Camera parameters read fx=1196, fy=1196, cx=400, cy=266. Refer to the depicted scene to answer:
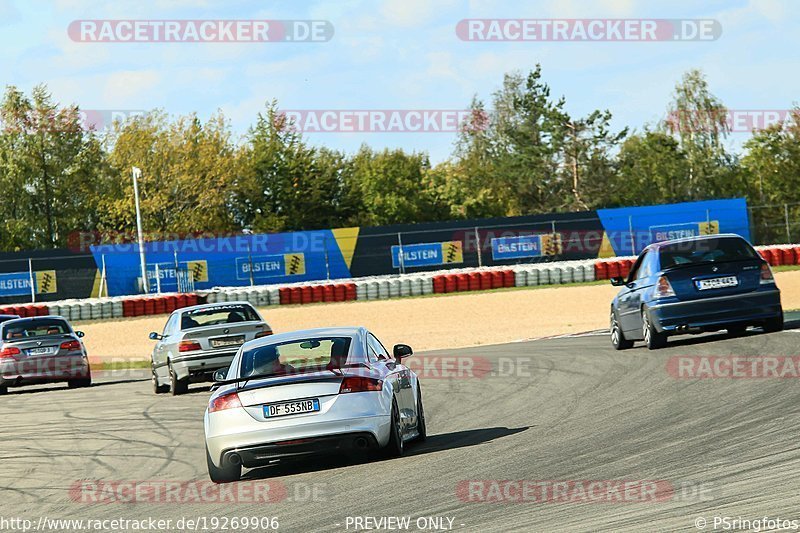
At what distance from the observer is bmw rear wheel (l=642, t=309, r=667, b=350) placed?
17.6 metres

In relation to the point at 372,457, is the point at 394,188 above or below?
above

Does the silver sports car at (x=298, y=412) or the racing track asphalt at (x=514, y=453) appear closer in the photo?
the racing track asphalt at (x=514, y=453)

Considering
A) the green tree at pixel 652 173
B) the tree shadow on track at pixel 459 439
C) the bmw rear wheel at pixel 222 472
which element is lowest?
the tree shadow on track at pixel 459 439

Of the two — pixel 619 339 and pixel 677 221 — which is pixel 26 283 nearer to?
pixel 677 221

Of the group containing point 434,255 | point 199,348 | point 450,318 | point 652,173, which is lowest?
point 450,318

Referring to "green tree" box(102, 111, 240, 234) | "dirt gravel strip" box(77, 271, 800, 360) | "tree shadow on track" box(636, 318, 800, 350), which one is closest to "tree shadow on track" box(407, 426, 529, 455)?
"tree shadow on track" box(636, 318, 800, 350)

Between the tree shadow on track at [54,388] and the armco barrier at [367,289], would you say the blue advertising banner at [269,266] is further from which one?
the tree shadow on track at [54,388]

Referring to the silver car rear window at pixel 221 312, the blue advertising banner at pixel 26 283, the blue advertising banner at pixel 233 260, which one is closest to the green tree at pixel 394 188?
the blue advertising banner at pixel 233 260

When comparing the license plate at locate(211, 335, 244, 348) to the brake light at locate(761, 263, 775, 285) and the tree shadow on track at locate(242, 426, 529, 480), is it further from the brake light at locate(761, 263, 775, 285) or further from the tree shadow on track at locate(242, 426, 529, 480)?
the brake light at locate(761, 263, 775, 285)

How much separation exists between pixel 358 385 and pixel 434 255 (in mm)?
38392

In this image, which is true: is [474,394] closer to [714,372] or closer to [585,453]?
[714,372]

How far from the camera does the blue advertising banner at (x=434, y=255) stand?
4788 centimetres

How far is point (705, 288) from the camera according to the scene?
16938 millimetres

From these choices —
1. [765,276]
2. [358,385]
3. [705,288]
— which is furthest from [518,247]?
[358,385]
